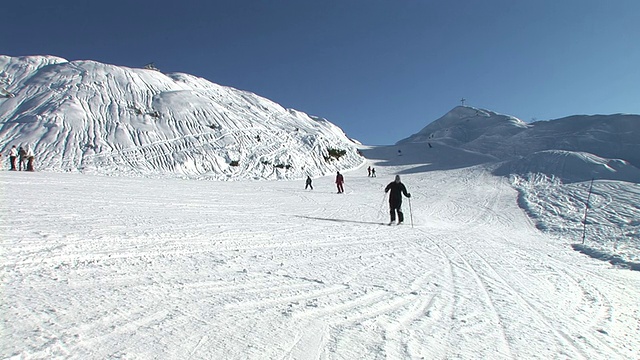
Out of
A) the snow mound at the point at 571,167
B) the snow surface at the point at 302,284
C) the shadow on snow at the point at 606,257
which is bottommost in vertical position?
the shadow on snow at the point at 606,257

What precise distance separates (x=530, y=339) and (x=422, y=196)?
64.9ft

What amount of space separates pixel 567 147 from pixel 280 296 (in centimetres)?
6468

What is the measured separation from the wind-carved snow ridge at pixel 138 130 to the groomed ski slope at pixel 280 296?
83.4 feet

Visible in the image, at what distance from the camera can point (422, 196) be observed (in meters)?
22.1

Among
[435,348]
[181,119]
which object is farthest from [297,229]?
[181,119]

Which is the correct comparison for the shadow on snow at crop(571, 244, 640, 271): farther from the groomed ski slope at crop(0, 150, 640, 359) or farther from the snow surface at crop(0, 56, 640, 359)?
the groomed ski slope at crop(0, 150, 640, 359)

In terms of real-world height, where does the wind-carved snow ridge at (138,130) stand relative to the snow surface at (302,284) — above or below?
above

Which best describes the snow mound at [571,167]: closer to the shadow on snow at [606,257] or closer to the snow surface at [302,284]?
the snow surface at [302,284]

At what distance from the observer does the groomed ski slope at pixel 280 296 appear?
98.3 inches

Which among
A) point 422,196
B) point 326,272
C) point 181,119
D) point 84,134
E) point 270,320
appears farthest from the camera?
point 181,119

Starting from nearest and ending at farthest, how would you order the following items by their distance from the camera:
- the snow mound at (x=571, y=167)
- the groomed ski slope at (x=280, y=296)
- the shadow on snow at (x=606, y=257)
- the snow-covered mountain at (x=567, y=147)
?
the groomed ski slope at (x=280, y=296)
the shadow on snow at (x=606, y=257)
the snow mound at (x=571, y=167)
the snow-covered mountain at (x=567, y=147)

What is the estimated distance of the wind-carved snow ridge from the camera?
3209 cm

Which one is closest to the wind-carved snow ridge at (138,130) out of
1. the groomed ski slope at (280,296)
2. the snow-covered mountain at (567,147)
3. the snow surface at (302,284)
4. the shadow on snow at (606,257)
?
the snow-covered mountain at (567,147)

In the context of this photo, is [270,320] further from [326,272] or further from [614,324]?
[614,324]
